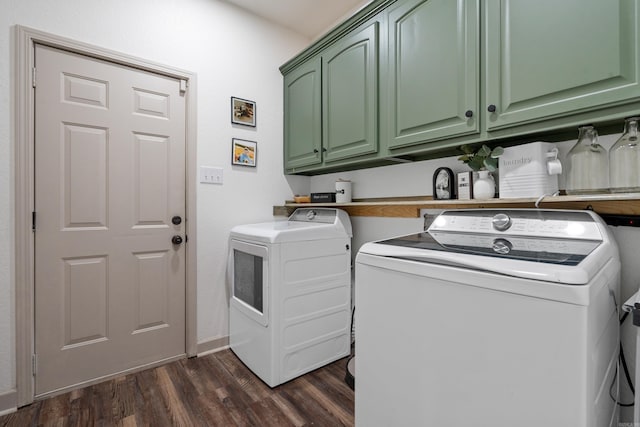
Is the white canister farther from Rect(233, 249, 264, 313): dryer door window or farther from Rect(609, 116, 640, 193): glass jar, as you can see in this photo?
Rect(609, 116, 640, 193): glass jar

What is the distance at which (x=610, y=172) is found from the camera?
3.80 ft

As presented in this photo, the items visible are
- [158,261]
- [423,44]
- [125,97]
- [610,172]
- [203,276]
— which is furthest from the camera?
[203,276]

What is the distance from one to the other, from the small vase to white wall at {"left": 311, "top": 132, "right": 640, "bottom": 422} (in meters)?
0.26

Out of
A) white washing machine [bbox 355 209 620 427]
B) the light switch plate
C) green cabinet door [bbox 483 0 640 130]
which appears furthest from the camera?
the light switch plate

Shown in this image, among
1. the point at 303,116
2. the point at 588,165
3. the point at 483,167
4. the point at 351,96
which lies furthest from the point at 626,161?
the point at 303,116

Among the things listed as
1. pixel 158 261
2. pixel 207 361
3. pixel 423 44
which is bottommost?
pixel 207 361

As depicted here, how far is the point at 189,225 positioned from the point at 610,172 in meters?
2.26

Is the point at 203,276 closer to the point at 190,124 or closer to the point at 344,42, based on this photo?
the point at 190,124

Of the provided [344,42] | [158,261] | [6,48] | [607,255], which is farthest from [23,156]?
[607,255]

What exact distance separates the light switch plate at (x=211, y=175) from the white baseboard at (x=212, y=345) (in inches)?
46.3

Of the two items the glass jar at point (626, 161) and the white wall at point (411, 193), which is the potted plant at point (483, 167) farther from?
the glass jar at point (626, 161)

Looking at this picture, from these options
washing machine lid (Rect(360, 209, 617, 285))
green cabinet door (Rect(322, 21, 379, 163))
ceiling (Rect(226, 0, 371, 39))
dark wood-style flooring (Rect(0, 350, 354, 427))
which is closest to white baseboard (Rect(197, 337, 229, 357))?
dark wood-style flooring (Rect(0, 350, 354, 427))

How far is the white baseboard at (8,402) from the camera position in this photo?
1570mm

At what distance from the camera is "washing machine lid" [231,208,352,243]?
1.82 metres
